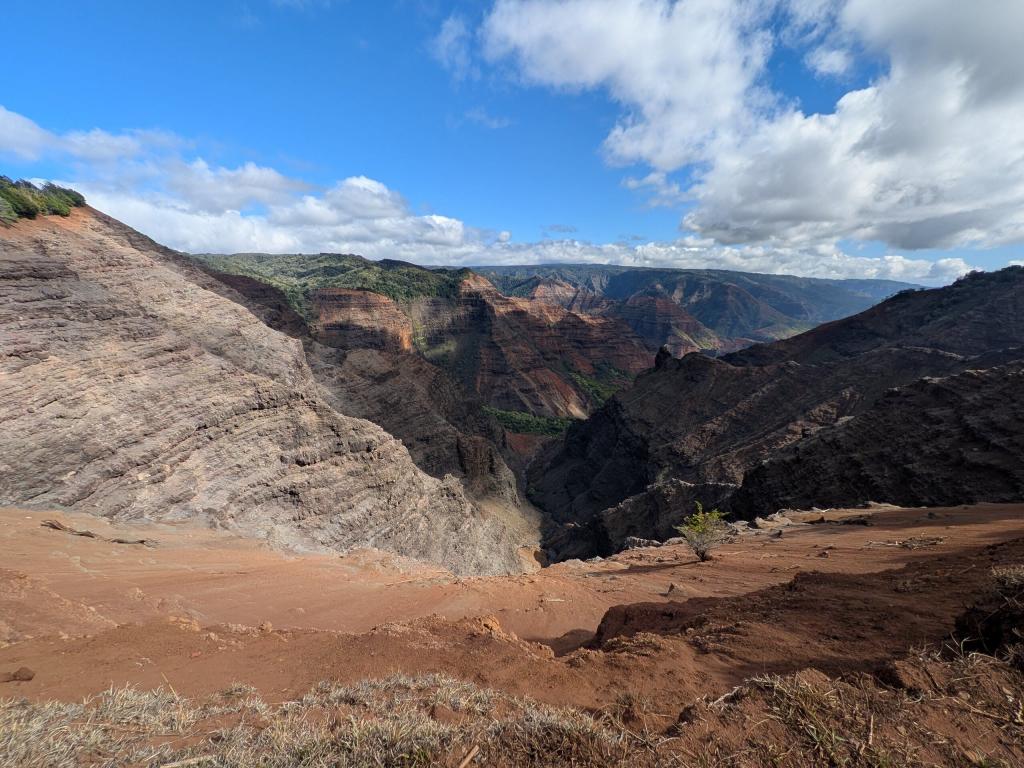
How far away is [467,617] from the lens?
885 cm

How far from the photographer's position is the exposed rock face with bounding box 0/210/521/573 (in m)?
14.2

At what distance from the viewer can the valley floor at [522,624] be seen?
4426mm

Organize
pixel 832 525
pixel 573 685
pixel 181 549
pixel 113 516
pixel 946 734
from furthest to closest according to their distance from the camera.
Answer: pixel 832 525 < pixel 113 516 < pixel 181 549 < pixel 573 685 < pixel 946 734

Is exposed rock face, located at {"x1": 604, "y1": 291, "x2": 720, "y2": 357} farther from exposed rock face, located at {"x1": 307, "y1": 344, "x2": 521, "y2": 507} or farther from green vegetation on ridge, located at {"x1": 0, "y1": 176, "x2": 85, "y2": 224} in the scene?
green vegetation on ridge, located at {"x1": 0, "y1": 176, "x2": 85, "y2": 224}

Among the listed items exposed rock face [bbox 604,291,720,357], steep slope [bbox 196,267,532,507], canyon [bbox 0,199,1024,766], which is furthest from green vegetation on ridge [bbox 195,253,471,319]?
exposed rock face [bbox 604,291,720,357]

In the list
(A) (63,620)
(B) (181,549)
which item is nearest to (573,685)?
(A) (63,620)

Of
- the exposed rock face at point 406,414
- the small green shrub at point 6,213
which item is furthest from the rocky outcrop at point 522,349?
the small green shrub at point 6,213

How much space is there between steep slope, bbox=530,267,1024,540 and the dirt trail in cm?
2127

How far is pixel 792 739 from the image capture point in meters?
2.92

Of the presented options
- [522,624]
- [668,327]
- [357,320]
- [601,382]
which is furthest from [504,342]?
[668,327]

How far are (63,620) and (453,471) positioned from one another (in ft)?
110

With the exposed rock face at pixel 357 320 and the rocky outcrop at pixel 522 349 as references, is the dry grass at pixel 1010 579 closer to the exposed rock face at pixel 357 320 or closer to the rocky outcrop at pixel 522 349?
the exposed rock face at pixel 357 320

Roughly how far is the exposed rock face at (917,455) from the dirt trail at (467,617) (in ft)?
22.7

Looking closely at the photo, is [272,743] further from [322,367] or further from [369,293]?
[369,293]
